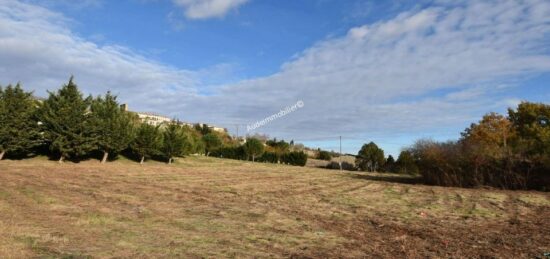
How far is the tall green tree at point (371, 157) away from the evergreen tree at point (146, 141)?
2793cm

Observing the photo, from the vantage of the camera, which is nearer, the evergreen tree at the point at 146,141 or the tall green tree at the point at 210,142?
the evergreen tree at the point at 146,141

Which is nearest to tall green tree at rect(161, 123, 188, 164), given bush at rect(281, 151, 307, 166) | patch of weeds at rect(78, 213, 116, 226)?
bush at rect(281, 151, 307, 166)

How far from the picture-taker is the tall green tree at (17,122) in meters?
23.5

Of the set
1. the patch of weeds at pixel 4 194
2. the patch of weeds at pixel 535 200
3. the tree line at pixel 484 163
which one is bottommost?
the patch of weeds at pixel 4 194

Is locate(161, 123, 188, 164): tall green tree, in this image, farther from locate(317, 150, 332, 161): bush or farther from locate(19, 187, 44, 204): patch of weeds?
locate(317, 150, 332, 161): bush

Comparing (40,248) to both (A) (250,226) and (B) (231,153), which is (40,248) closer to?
(A) (250,226)

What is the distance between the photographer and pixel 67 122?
24891 mm

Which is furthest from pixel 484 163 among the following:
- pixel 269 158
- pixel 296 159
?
pixel 269 158

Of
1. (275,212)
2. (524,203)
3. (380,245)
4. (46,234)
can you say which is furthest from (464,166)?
(46,234)

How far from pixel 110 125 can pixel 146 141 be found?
3.46 metres

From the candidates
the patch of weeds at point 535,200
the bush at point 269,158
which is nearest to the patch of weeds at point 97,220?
the patch of weeds at point 535,200

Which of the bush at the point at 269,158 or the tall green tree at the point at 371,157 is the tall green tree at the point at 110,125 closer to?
the bush at the point at 269,158

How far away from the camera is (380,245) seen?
640cm

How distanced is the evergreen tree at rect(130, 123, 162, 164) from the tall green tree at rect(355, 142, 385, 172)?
2793 centimetres
